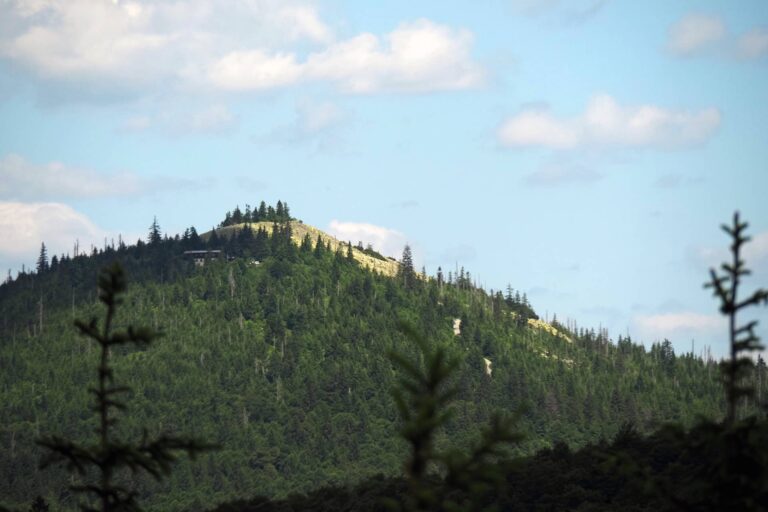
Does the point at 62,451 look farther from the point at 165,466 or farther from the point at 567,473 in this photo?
the point at 567,473

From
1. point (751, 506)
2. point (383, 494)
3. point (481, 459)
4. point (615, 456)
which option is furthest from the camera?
point (383, 494)

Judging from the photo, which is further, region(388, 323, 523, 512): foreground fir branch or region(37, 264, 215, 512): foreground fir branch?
region(37, 264, 215, 512): foreground fir branch

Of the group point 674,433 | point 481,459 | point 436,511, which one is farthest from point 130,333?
point 436,511

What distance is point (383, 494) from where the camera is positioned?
144 metres

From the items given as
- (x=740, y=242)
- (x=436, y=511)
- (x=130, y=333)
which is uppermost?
(x=740, y=242)

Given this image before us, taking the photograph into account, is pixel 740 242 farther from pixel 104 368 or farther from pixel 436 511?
pixel 436 511

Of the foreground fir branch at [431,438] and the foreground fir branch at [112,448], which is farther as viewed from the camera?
the foreground fir branch at [112,448]

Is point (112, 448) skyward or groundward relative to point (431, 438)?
groundward

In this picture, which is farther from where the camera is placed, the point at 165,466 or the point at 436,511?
the point at 436,511

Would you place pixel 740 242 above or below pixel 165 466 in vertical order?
above

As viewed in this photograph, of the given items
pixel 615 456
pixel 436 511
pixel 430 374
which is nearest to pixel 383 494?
pixel 436 511

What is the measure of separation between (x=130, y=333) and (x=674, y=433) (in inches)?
532

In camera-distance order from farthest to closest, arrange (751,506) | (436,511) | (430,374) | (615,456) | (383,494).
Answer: (383,494) < (436,511) < (615,456) < (751,506) < (430,374)

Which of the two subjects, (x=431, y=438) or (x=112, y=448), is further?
(x=112, y=448)
